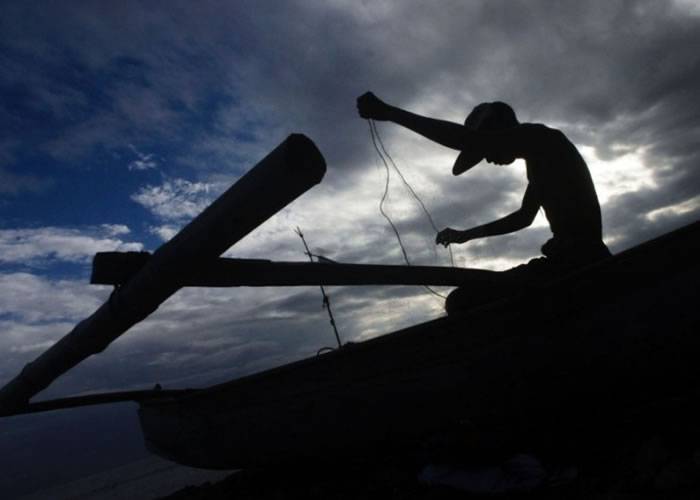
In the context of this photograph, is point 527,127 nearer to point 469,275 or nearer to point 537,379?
point 469,275

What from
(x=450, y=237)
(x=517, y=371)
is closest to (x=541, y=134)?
(x=450, y=237)

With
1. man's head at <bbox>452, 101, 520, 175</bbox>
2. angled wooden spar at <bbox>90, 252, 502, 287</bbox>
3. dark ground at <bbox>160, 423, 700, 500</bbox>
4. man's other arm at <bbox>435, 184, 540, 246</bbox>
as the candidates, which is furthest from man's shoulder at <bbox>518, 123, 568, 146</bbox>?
dark ground at <bbox>160, 423, 700, 500</bbox>

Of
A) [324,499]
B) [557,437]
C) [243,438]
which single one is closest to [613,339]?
[557,437]

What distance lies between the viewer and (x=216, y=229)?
7.35 feet

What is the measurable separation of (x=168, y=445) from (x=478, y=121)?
297 inches

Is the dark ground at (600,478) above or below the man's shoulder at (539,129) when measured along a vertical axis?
below

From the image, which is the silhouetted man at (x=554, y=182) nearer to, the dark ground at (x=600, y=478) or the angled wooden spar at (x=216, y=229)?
the dark ground at (x=600, y=478)

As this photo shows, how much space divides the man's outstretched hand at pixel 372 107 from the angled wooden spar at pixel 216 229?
1.72 m

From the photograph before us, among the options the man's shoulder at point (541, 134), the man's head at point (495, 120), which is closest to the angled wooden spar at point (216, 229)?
the man's head at point (495, 120)

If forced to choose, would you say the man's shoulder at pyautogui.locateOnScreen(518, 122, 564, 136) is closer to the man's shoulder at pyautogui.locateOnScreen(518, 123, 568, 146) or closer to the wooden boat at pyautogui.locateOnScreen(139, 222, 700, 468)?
the man's shoulder at pyautogui.locateOnScreen(518, 123, 568, 146)

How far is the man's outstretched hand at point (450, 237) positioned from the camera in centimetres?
552

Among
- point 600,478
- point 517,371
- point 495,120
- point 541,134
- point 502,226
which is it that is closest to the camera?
point 600,478

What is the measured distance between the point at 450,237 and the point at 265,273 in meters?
3.19

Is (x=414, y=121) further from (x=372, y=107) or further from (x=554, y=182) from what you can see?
(x=554, y=182)
